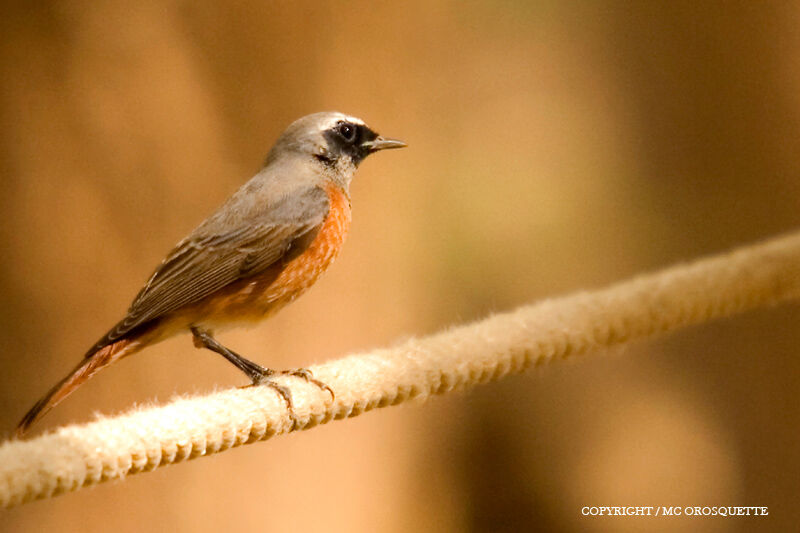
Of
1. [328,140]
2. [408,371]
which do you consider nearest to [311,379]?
[408,371]

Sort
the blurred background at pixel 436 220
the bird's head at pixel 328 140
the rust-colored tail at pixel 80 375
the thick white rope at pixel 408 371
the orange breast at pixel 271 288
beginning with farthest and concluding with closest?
the blurred background at pixel 436 220, the bird's head at pixel 328 140, the orange breast at pixel 271 288, the rust-colored tail at pixel 80 375, the thick white rope at pixel 408 371

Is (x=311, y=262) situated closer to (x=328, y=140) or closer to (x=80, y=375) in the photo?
(x=328, y=140)

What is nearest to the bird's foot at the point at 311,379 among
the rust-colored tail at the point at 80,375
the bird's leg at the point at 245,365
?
the bird's leg at the point at 245,365

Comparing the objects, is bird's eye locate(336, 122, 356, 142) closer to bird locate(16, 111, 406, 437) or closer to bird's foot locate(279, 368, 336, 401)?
bird locate(16, 111, 406, 437)

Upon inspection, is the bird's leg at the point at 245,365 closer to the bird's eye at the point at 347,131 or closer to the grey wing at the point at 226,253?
the grey wing at the point at 226,253

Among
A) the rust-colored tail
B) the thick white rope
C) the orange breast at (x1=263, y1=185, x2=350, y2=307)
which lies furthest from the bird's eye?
the rust-colored tail

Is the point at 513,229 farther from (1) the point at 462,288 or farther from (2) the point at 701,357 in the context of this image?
(2) the point at 701,357

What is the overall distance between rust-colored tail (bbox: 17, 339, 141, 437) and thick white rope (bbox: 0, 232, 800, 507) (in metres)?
0.17

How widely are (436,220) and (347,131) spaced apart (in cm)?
104

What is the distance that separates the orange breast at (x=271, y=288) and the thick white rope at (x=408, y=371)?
15 centimetres

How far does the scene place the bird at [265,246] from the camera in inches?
63.5

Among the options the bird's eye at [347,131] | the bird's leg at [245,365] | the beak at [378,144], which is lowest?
the bird's leg at [245,365]

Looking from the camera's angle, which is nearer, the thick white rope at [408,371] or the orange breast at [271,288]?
the thick white rope at [408,371]

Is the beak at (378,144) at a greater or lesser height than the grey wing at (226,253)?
greater
